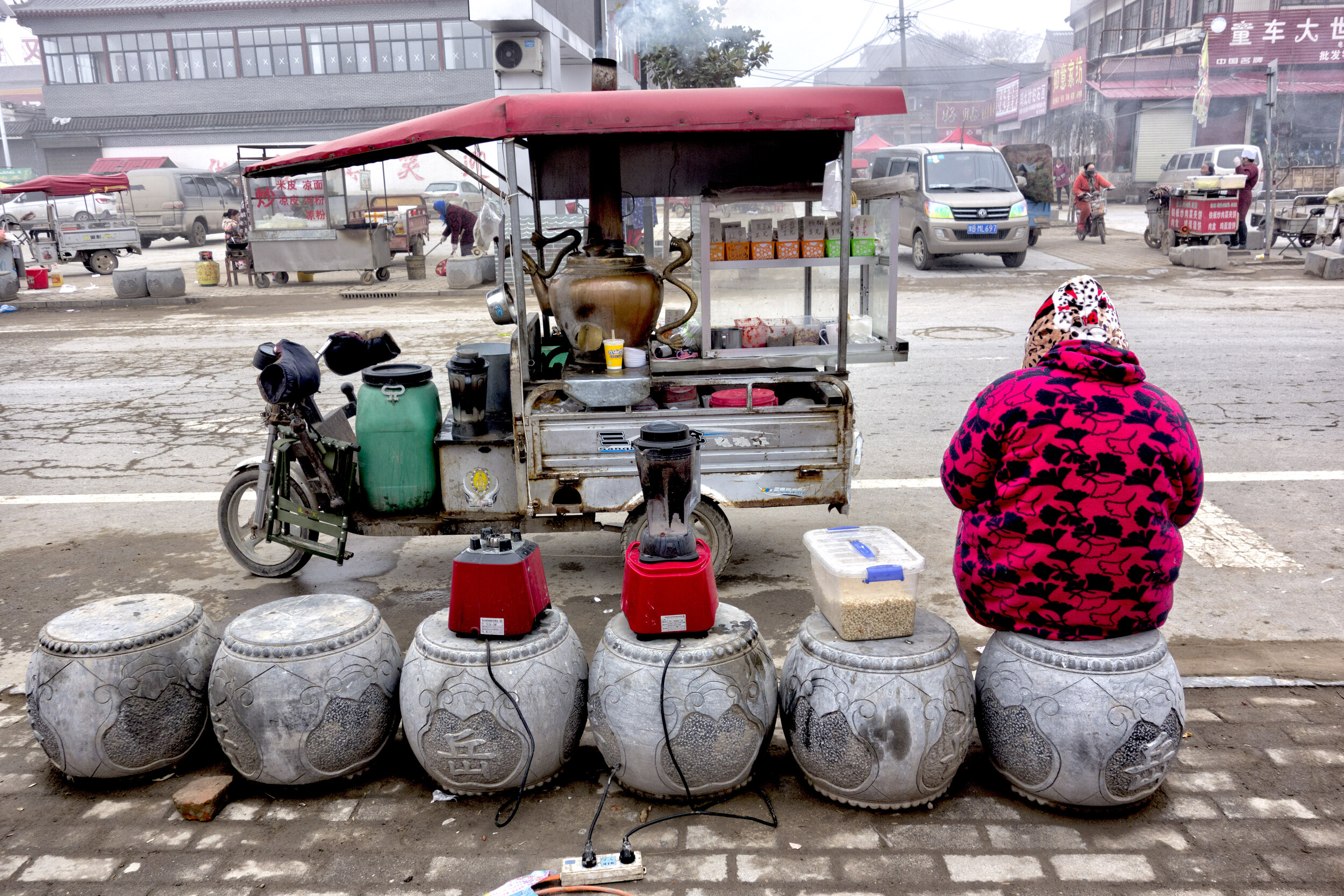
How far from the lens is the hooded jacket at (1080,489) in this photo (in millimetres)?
3018

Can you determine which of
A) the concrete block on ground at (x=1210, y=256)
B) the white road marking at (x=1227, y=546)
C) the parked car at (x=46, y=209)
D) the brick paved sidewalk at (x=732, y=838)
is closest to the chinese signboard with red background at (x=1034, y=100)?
the concrete block on ground at (x=1210, y=256)

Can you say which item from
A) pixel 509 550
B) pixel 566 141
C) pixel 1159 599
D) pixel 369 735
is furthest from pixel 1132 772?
pixel 566 141

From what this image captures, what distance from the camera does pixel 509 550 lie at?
134 inches

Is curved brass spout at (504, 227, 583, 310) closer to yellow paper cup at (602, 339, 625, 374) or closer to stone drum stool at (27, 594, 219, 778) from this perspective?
yellow paper cup at (602, 339, 625, 374)

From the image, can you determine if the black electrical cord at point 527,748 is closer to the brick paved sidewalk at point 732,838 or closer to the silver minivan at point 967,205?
the brick paved sidewalk at point 732,838

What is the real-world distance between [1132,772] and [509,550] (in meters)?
2.11

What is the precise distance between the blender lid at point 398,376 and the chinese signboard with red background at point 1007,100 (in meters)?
47.4

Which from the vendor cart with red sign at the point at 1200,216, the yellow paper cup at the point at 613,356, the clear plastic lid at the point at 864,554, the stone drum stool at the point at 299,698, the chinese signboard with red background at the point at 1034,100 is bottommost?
the stone drum stool at the point at 299,698

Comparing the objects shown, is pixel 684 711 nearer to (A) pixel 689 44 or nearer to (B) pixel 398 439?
(B) pixel 398 439

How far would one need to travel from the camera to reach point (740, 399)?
197 inches

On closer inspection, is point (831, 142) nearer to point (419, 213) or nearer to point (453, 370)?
point (453, 370)

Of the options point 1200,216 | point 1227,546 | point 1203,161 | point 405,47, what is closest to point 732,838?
point 1227,546

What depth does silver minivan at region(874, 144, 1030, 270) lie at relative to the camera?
56.9ft

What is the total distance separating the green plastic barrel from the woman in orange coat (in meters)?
20.7
